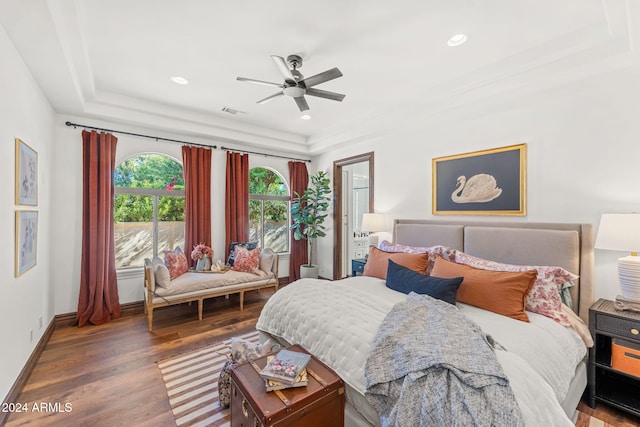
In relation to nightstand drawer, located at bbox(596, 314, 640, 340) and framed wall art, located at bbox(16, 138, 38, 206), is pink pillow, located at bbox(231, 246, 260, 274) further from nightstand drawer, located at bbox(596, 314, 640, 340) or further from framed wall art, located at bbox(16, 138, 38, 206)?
nightstand drawer, located at bbox(596, 314, 640, 340)

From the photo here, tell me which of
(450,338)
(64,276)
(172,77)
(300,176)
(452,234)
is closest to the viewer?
(450,338)

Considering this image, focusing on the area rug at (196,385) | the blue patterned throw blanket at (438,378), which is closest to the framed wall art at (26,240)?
the area rug at (196,385)

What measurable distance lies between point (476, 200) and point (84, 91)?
440cm

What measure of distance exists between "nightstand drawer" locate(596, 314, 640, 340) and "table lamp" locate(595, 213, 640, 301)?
0.69 ft

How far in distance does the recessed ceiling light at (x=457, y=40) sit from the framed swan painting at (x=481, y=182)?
119 cm

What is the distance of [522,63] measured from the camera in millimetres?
2479

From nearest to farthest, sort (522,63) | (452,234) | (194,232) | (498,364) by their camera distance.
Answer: (498,364), (522,63), (452,234), (194,232)

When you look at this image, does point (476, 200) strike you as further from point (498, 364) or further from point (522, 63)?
point (498, 364)

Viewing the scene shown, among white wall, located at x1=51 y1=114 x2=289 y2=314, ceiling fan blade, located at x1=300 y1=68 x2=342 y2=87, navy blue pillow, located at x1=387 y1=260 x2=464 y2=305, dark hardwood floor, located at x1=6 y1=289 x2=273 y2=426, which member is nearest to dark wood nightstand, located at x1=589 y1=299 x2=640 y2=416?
navy blue pillow, located at x1=387 y1=260 x2=464 y2=305

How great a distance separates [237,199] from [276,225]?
3.45 ft

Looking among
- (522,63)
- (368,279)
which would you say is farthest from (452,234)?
(522,63)

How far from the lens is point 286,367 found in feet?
5.00

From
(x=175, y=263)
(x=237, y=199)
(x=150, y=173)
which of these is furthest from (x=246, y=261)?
(x=150, y=173)

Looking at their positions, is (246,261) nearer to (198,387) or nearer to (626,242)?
(198,387)
